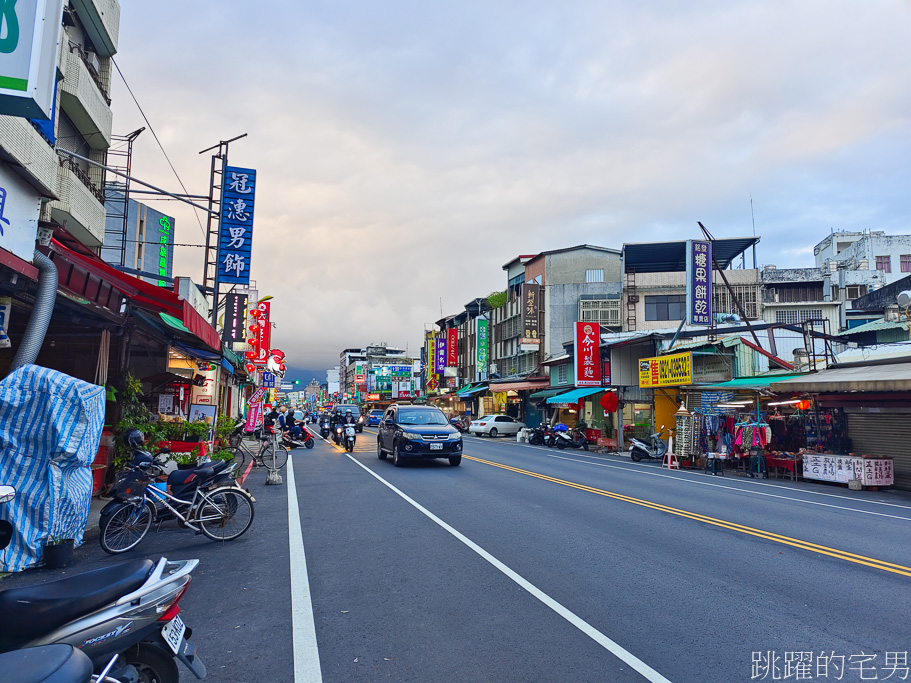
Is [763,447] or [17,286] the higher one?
Result: [17,286]

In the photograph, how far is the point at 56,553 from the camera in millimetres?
6453

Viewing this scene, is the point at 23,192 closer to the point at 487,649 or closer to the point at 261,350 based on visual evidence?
the point at 487,649

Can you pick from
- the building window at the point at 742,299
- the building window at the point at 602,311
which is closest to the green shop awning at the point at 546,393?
the building window at the point at 602,311

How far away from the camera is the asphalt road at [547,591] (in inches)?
161

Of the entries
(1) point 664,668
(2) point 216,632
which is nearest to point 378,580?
(2) point 216,632

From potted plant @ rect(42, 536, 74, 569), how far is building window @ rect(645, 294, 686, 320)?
126 ft

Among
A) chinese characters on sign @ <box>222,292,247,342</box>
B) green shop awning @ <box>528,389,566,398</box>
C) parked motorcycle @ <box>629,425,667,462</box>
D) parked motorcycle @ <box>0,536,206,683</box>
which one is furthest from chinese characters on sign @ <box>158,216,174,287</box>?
parked motorcycle @ <box>0,536,206,683</box>

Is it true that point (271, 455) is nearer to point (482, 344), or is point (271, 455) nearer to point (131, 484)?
point (131, 484)

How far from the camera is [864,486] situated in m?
15.6

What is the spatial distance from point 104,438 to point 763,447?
60.3ft

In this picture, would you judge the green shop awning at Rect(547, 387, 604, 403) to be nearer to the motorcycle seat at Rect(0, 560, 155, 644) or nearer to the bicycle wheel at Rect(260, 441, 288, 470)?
the bicycle wheel at Rect(260, 441, 288, 470)

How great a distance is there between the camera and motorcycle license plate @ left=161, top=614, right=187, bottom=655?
338 centimetres

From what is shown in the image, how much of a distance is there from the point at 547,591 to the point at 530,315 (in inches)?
1562

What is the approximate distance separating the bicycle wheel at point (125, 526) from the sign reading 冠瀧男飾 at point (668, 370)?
2019 centimetres
